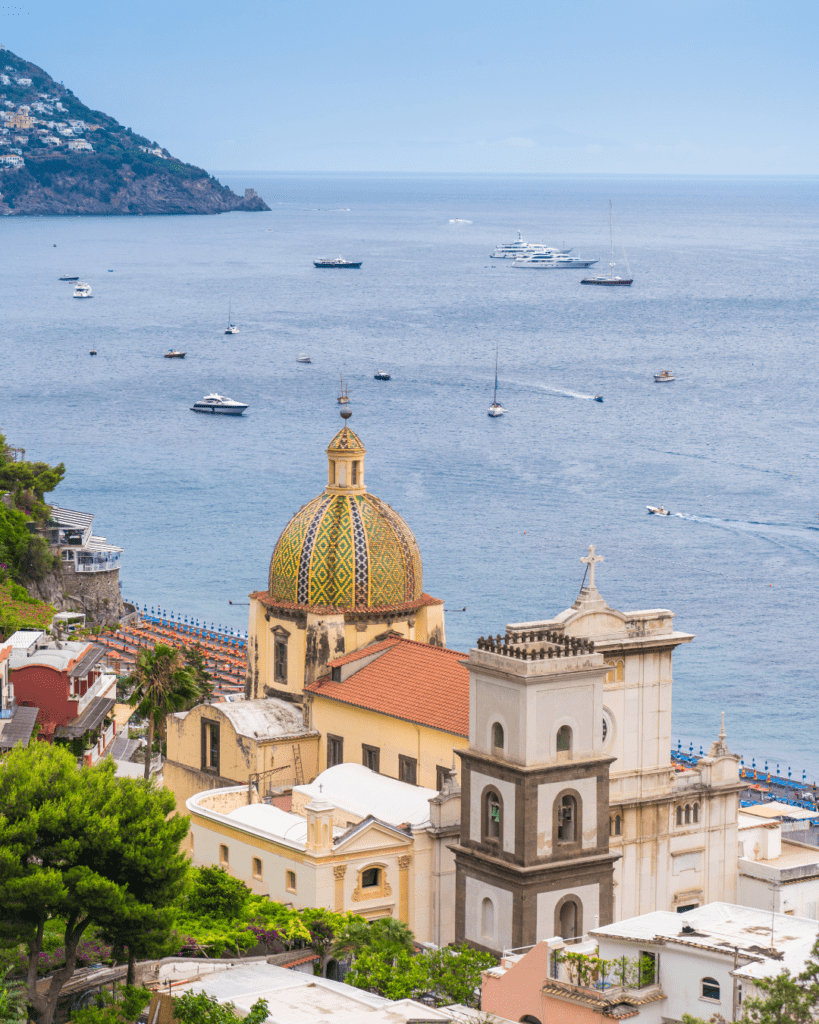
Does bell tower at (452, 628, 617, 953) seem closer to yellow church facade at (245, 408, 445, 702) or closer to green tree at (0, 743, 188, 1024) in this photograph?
green tree at (0, 743, 188, 1024)

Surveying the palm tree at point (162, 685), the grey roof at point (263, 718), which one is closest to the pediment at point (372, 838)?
the grey roof at point (263, 718)

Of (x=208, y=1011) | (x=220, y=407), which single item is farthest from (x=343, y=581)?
(x=220, y=407)

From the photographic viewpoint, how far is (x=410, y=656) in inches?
2087

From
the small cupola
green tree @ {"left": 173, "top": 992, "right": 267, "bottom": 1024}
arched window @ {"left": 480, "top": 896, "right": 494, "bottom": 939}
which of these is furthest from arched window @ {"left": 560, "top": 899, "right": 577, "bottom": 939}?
the small cupola

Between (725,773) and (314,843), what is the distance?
11.8m

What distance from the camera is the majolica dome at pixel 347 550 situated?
54312 mm

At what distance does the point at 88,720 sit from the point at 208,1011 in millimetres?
24684

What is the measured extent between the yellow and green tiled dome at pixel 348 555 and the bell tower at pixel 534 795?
10.8 m

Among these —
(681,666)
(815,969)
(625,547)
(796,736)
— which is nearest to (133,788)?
(815,969)

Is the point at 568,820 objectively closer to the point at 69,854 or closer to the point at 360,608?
the point at 69,854

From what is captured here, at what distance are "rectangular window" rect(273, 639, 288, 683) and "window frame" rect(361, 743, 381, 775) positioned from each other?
4.50 metres

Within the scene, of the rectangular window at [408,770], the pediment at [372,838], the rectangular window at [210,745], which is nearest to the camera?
the pediment at [372,838]

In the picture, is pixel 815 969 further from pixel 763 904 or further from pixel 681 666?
pixel 681 666

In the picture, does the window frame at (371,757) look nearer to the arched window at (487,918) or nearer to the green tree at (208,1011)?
the arched window at (487,918)
